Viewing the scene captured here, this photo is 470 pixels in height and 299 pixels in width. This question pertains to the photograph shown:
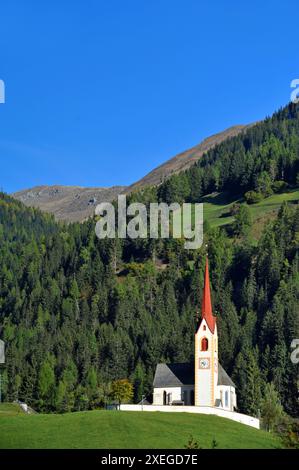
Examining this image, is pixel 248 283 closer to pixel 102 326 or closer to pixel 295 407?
pixel 102 326

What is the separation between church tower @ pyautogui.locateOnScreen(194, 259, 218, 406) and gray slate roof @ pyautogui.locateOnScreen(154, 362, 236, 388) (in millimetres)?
2962

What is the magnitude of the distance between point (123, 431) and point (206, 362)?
97.7 ft

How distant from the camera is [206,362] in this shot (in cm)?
12481

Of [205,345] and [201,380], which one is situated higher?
[205,345]

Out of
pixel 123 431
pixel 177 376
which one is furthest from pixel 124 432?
pixel 177 376

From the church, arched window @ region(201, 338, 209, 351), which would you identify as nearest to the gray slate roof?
the church

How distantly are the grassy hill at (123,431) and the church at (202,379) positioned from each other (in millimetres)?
13399

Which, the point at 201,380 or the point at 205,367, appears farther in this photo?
the point at 205,367

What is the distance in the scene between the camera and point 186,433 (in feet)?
318

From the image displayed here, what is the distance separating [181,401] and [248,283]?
74845mm

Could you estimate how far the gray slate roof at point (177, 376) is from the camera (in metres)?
128

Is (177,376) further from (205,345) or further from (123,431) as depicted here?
(123,431)

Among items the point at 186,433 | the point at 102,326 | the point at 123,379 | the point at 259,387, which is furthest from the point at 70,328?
the point at 186,433

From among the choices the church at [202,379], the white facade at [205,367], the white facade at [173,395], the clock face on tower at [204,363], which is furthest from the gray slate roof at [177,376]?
the clock face on tower at [204,363]
